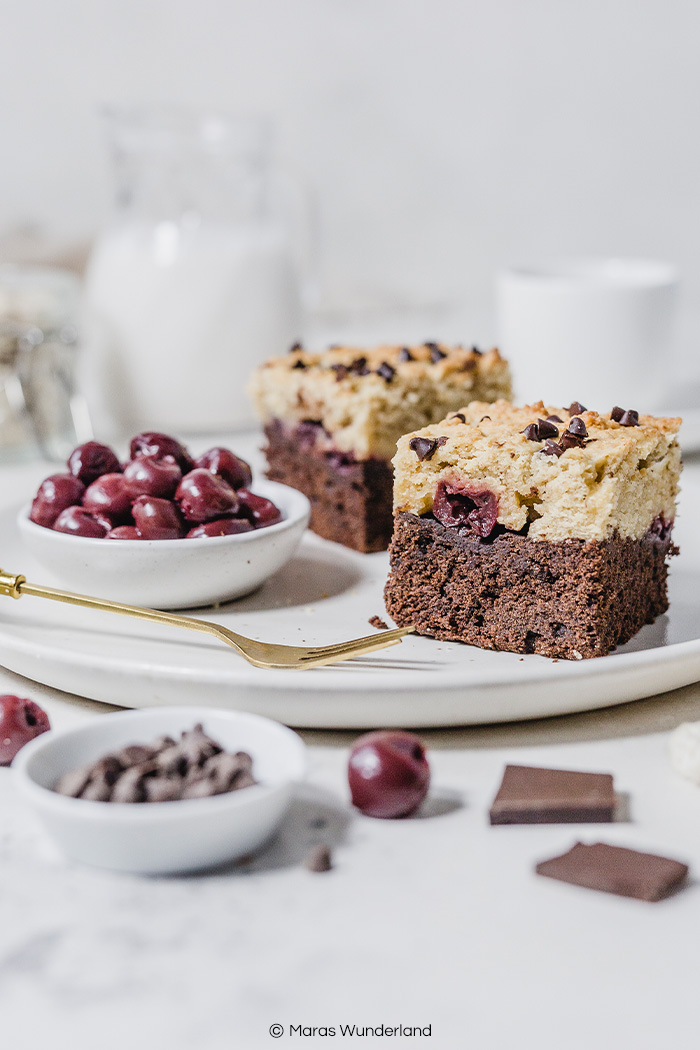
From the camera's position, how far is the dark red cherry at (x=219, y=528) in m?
2.31

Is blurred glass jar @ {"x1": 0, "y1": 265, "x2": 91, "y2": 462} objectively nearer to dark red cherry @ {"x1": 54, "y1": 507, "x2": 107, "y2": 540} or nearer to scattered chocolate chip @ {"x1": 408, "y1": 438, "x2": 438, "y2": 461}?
dark red cherry @ {"x1": 54, "y1": 507, "x2": 107, "y2": 540}

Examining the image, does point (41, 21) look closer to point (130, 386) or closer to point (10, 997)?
point (130, 386)

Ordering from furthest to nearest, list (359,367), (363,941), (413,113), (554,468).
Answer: (413,113), (359,367), (554,468), (363,941)

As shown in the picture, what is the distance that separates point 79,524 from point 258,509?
370 mm

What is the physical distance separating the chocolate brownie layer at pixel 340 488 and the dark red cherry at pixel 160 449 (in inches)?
21.6

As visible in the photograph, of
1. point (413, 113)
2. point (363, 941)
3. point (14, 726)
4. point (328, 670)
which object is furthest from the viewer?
point (413, 113)

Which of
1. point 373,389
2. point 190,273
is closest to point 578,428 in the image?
point 373,389

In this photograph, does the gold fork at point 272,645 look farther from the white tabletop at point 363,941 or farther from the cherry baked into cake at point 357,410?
the cherry baked into cake at point 357,410

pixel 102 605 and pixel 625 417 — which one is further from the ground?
pixel 625 417

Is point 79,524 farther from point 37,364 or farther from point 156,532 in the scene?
point 37,364

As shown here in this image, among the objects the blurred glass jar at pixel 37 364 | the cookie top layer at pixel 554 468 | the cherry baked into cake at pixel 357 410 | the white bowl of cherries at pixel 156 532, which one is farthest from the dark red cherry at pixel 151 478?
the blurred glass jar at pixel 37 364

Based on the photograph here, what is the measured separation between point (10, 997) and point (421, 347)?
2.22 metres

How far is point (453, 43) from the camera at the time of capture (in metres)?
4.73

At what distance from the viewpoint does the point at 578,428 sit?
2.08 metres
